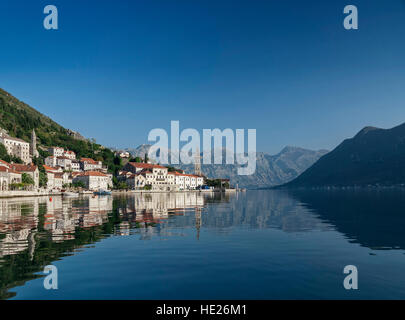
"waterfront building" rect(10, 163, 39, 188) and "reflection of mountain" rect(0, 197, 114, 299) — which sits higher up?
"waterfront building" rect(10, 163, 39, 188)

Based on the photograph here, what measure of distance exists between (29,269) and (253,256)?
481 inches

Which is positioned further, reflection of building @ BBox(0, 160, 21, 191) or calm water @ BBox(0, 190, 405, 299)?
reflection of building @ BBox(0, 160, 21, 191)

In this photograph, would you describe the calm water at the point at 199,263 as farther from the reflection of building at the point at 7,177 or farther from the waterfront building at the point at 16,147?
the waterfront building at the point at 16,147

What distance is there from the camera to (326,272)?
15680 millimetres

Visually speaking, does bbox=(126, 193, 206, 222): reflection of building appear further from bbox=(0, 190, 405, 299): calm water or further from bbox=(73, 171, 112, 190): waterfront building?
bbox=(73, 171, 112, 190): waterfront building

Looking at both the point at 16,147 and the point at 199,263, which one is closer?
the point at 199,263

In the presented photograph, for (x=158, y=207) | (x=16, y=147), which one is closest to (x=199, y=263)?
(x=158, y=207)

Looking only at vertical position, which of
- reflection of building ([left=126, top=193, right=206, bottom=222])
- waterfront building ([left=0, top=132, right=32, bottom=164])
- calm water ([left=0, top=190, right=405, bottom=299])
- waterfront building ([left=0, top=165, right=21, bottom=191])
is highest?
waterfront building ([left=0, top=132, right=32, bottom=164])

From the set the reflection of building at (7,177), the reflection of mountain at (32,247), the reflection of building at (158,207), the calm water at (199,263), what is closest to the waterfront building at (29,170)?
the reflection of building at (7,177)

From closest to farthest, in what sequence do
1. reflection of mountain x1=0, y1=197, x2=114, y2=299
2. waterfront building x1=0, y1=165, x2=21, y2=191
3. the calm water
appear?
the calm water → reflection of mountain x1=0, y1=197, x2=114, y2=299 → waterfront building x1=0, y1=165, x2=21, y2=191

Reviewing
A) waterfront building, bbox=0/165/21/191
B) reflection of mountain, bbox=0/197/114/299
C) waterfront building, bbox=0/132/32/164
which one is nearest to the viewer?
reflection of mountain, bbox=0/197/114/299

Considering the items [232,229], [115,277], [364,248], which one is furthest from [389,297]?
[232,229]

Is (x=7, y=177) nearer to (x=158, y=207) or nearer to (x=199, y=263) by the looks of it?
(x=158, y=207)

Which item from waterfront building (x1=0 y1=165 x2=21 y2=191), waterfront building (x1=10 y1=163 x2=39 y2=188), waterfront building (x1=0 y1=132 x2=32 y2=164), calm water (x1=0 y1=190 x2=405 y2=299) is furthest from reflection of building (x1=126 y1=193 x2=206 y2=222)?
waterfront building (x1=0 y1=132 x2=32 y2=164)
